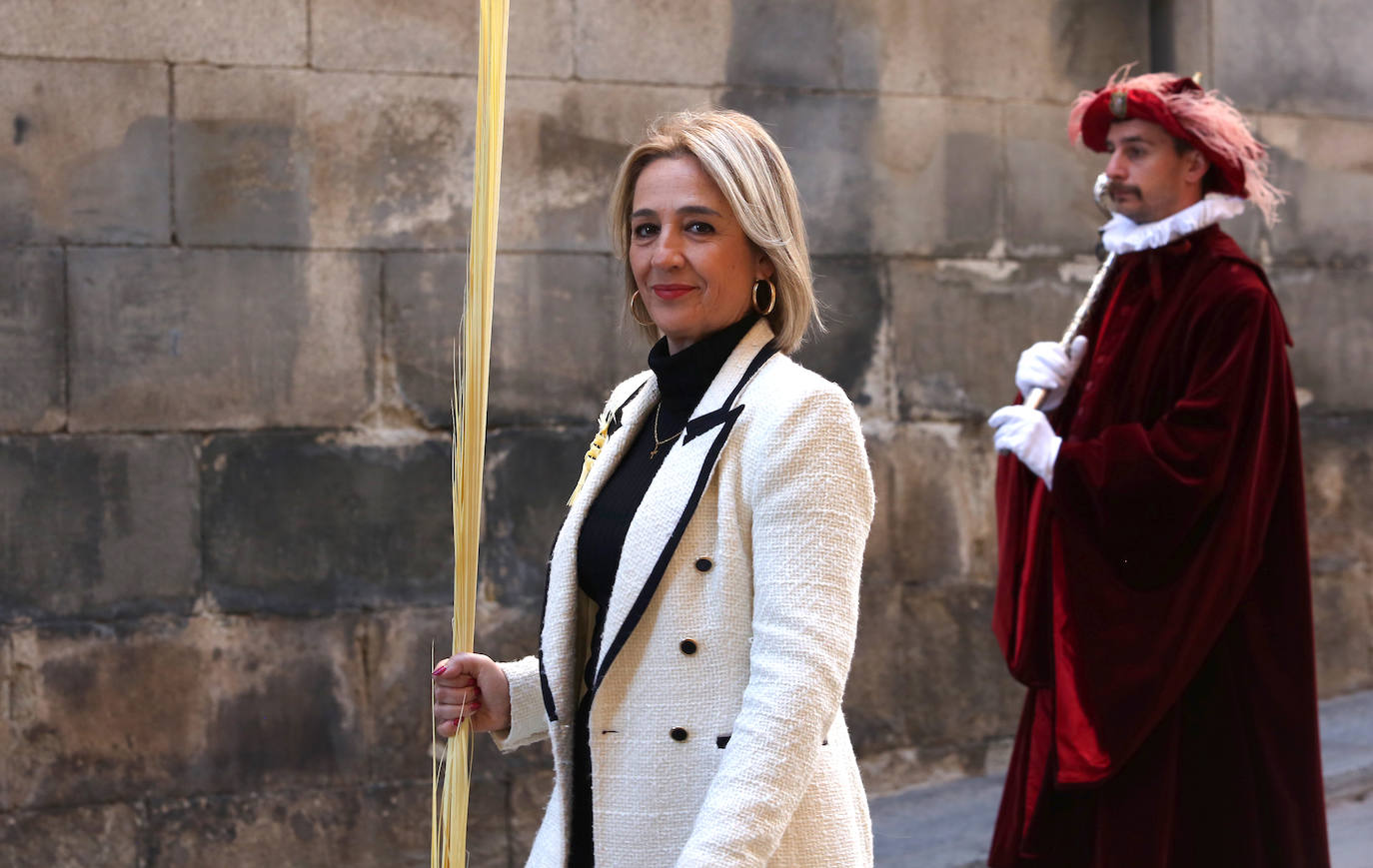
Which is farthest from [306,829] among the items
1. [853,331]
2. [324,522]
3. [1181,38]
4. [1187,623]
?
[1181,38]

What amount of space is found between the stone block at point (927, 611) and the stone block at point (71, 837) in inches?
85.7

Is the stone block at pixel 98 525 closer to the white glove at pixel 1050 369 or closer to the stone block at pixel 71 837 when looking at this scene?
the stone block at pixel 71 837

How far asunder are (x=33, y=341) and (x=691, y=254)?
282cm

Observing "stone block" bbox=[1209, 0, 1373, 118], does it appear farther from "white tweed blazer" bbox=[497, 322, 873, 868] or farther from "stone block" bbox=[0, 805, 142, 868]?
"stone block" bbox=[0, 805, 142, 868]

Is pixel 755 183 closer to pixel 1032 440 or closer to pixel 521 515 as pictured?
pixel 1032 440

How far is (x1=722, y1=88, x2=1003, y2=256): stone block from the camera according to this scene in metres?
4.90

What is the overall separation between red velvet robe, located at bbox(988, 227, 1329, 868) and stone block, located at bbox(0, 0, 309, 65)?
247 cm

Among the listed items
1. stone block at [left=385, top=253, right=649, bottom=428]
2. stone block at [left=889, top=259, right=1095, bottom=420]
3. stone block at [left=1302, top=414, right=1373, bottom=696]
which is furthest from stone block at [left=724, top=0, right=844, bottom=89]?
stone block at [left=1302, top=414, right=1373, bottom=696]

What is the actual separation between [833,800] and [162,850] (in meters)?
3.01

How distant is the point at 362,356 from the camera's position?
4480 mm

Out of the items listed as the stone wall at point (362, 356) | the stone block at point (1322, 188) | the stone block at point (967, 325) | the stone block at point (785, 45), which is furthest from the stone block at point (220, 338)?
the stone block at point (1322, 188)

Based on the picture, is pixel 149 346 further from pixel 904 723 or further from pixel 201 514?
pixel 904 723

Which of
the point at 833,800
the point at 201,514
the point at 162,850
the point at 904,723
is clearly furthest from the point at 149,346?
the point at 833,800

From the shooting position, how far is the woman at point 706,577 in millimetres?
1764
